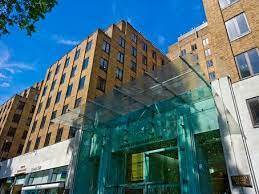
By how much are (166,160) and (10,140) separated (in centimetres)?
4004

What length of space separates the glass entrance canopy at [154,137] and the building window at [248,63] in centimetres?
217

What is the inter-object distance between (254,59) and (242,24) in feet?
9.91

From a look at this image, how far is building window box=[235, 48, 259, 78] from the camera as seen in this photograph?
507 inches

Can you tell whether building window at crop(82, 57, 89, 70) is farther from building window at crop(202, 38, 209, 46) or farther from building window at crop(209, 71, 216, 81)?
building window at crop(202, 38, 209, 46)

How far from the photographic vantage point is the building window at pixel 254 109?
11299 mm

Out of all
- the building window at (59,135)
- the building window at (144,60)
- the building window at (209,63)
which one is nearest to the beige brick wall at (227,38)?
the building window at (59,135)

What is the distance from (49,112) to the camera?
30562 millimetres

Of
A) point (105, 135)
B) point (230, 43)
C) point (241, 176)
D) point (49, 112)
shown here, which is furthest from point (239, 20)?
point (49, 112)

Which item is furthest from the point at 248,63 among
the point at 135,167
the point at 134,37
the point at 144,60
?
the point at 134,37

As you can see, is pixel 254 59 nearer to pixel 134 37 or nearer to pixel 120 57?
pixel 120 57

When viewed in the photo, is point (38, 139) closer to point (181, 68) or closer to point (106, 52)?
point (106, 52)

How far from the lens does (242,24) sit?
14.8 m

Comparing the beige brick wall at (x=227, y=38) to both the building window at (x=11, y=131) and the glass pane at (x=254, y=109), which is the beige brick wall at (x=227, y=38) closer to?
the glass pane at (x=254, y=109)

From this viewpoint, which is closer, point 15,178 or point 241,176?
point 241,176
